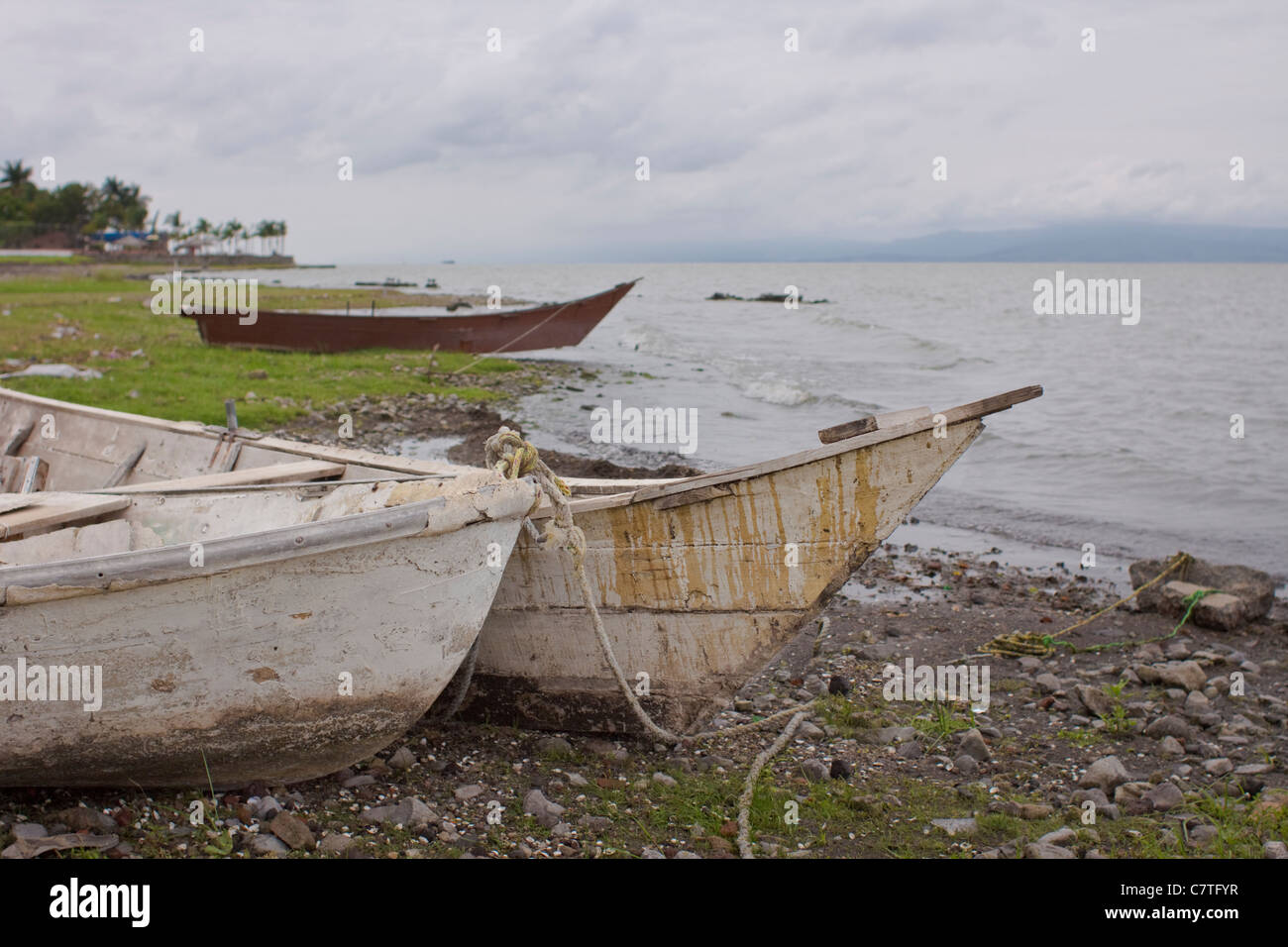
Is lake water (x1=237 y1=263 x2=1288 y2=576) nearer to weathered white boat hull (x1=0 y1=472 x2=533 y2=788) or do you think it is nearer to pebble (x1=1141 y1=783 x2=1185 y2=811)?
pebble (x1=1141 y1=783 x2=1185 y2=811)

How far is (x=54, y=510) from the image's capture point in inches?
204

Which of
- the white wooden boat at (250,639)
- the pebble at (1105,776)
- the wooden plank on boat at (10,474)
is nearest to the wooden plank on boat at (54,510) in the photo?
the white wooden boat at (250,639)

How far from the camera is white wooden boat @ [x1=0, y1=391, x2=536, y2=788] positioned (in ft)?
13.2

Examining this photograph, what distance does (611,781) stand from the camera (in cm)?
509

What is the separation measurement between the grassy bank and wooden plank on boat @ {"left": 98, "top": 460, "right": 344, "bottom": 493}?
878 centimetres

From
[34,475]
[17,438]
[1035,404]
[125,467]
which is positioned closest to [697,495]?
[125,467]

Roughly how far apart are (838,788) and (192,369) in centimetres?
1716

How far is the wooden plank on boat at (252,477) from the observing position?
552 cm

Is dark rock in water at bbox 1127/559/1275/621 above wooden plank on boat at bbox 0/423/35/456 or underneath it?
underneath

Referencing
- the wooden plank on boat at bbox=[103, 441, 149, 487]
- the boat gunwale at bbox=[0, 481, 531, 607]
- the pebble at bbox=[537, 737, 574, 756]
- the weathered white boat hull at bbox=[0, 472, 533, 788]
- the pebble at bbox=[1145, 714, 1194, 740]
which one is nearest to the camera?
the boat gunwale at bbox=[0, 481, 531, 607]

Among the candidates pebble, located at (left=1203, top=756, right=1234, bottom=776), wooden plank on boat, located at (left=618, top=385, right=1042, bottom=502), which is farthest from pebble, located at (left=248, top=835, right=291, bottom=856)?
pebble, located at (left=1203, top=756, right=1234, bottom=776)
